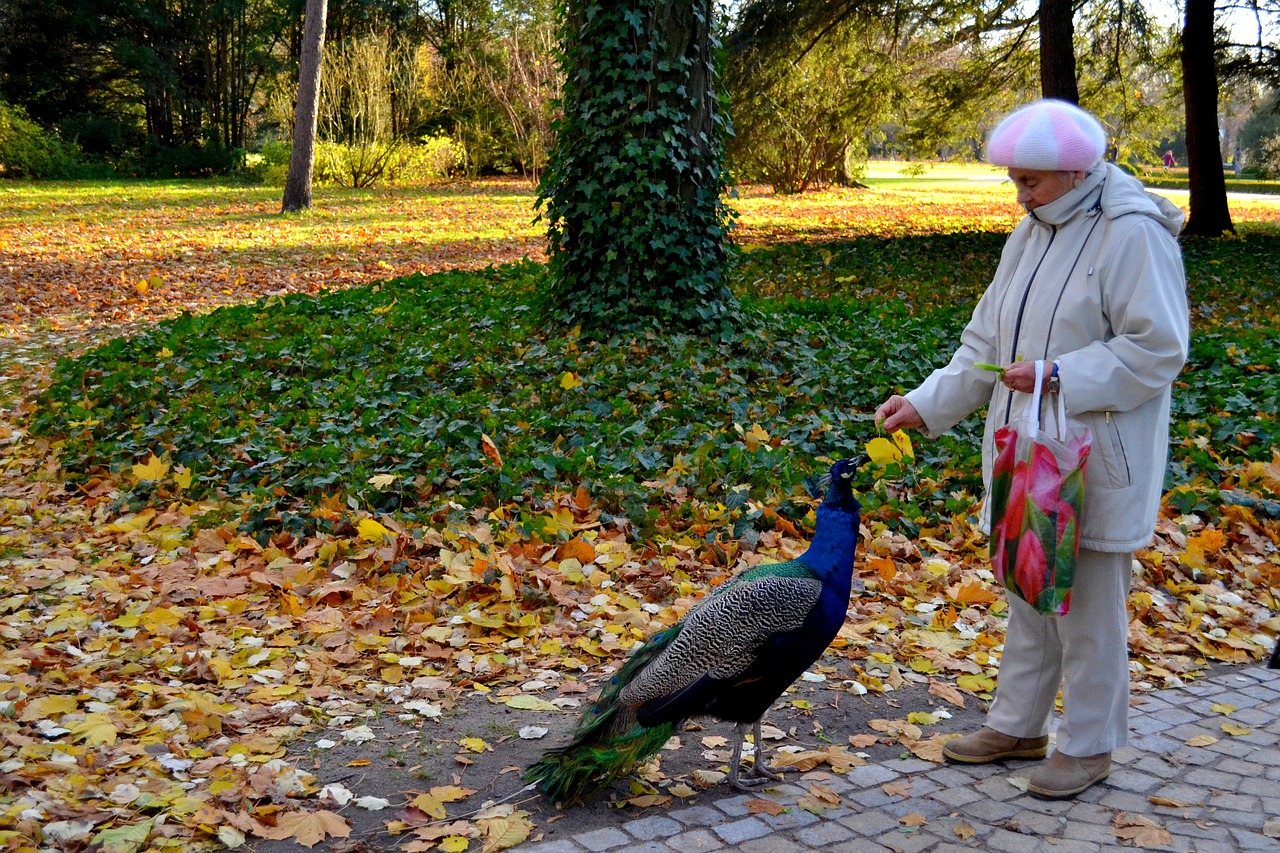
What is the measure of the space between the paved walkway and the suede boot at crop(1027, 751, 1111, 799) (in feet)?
0.13

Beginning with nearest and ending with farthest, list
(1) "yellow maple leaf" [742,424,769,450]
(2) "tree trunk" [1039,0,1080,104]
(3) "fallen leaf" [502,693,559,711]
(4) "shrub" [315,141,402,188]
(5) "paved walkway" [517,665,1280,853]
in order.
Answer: (5) "paved walkway" [517,665,1280,853] < (3) "fallen leaf" [502,693,559,711] < (1) "yellow maple leaf" [742,424,769,450] < (2) "tree trunk" [1039,0,1080,104] < (4) "shrub" [315,141,402,188]

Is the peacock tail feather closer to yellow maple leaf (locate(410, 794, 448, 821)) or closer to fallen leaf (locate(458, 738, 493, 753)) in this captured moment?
yellow maple leaf (locate(410, 794, 448, 821))

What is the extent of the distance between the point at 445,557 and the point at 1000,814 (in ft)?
9.46

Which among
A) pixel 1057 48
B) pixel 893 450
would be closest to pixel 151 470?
pixel 893 450

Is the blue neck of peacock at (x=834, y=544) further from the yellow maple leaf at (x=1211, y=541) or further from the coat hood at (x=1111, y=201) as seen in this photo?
the yellow maple leaf at (x=1211, y=541)

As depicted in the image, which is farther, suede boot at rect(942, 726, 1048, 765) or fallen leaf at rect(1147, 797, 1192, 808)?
suede boot at rect(942, 726, 1048, 765)

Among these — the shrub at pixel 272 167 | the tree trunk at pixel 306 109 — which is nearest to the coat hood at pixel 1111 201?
the tree trunk at pixel 306 109

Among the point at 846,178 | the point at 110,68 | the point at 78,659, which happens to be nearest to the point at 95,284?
the point at 78,659

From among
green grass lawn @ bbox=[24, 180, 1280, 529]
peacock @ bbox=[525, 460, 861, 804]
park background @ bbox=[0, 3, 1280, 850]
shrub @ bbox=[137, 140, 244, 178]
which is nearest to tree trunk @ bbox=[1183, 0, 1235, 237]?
park background @ bbox=[0, 3, 1280, 850]

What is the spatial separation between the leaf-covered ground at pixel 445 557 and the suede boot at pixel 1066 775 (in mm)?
421

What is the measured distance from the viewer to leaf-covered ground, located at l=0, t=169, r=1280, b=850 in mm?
3738

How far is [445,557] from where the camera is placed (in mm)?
5324

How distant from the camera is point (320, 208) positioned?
74.3 ft

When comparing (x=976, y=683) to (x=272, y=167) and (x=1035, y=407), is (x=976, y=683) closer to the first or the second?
(x=1035, y=407)
